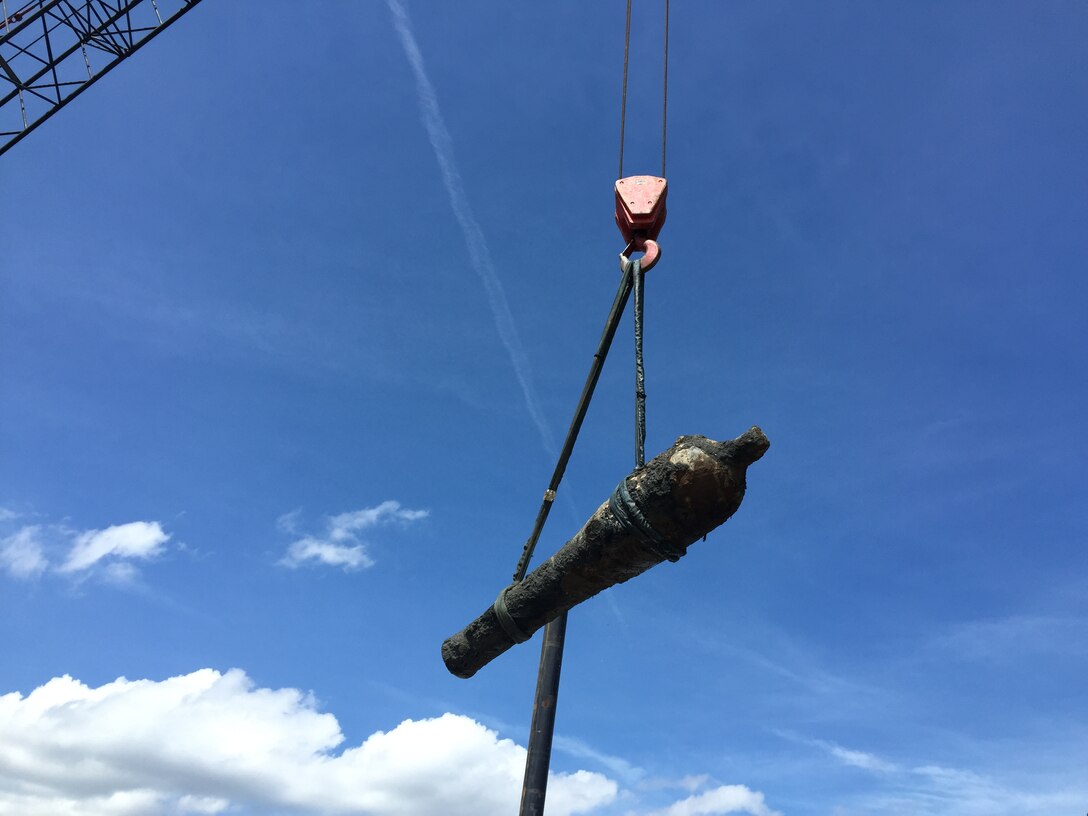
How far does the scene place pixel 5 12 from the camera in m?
19.1

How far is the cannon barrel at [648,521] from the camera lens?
4.40 meters

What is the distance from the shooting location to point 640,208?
6.00 m

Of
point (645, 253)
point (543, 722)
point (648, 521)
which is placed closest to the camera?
point (648, 521)

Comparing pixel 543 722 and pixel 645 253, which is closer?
pixel 645 253

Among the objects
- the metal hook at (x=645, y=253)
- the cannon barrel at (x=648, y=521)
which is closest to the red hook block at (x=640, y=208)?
the metal hook at (x=645, y=253)

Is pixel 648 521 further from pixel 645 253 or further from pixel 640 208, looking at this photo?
pixel 640 208

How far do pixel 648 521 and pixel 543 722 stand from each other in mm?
4291

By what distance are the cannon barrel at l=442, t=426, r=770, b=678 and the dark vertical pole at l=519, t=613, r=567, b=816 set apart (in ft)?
8.35

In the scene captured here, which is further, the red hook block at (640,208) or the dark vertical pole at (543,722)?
the dark vertical pole at (543,722)

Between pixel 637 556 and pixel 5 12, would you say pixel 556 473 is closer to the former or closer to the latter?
pixel 637 556

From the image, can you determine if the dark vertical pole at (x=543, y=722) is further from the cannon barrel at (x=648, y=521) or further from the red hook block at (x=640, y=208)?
the red hook block at (x=640, y=208)

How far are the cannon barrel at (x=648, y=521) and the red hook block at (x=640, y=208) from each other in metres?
2.03

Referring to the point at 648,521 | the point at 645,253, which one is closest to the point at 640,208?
the point at 645,253

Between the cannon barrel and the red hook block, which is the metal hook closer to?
the red hook block
